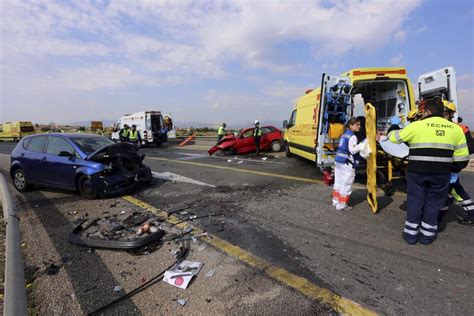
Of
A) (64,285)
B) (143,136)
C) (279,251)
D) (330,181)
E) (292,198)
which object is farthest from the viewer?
(143,136)

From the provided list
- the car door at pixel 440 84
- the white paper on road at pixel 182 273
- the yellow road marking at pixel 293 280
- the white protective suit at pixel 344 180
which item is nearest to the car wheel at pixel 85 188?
the yellow road marking at pixel 293 280

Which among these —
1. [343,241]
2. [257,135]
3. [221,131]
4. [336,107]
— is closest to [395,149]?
[343,241]

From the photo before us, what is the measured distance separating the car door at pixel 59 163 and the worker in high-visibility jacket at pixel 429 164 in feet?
20.6

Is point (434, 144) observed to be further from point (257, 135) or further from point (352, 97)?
point (257, 135)

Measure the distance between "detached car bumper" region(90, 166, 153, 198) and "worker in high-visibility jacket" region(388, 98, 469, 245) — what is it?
5.39 m

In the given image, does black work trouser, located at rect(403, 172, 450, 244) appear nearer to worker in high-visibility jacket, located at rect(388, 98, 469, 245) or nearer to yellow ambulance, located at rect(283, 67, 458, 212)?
worker in high-visibility jacket, located at rect(388, 98, 469, 245)

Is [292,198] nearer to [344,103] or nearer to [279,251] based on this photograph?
[279,251]

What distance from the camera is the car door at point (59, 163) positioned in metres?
6.13

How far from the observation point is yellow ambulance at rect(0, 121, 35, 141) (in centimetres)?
3375

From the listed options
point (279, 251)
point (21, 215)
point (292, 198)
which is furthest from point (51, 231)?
point (292, 198)

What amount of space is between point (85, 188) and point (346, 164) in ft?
17.7

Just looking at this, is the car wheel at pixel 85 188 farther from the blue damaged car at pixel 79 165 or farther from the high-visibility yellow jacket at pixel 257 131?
the high-visibility yellow jacket at pixel 257 131

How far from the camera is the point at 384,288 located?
2.69 m

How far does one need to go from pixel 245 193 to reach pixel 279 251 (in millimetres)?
2893
